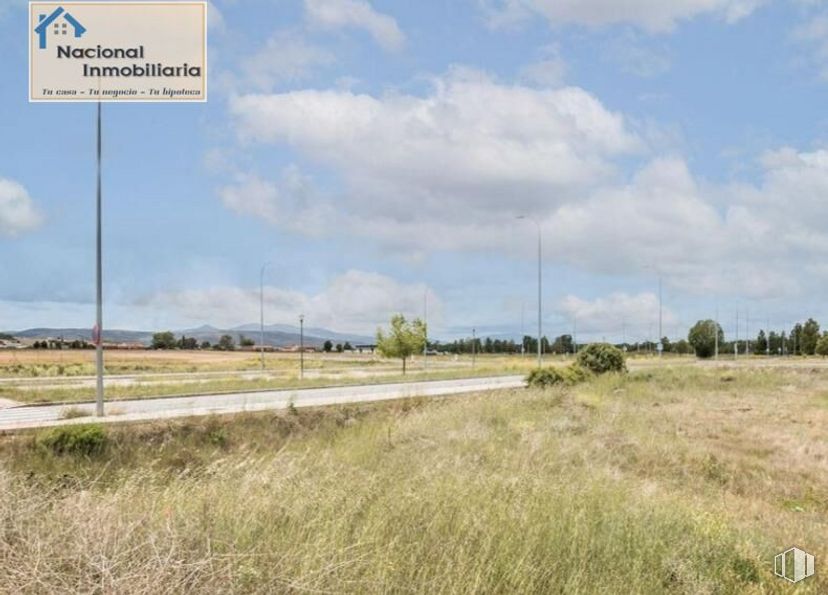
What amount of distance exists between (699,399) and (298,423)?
19.1 metres

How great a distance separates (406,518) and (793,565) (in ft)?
13.4

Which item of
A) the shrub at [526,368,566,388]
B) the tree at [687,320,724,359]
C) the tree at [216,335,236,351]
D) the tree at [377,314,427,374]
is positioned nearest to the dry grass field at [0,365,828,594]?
the shrub at [526,368,566,388]

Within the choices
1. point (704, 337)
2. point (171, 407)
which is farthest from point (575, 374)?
point (704, 337)

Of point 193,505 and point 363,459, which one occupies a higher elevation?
point 193,505

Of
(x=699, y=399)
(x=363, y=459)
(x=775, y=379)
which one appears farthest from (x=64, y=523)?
(x=775, y=379)

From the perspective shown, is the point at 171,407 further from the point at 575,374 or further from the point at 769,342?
the point at 769,342

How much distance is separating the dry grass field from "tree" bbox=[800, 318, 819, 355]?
133644 mm

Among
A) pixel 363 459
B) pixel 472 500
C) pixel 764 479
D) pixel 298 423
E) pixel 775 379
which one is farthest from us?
pixel 775 379

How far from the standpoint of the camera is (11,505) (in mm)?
5129

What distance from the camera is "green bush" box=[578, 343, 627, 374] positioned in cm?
4122

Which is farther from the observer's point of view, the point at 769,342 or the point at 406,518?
the point at 769,342

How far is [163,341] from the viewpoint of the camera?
97625mm

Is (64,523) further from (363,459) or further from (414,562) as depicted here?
(363,459)

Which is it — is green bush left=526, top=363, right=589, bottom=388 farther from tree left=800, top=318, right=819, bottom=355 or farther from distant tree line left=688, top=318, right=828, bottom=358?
tree left=800, top=318, right=819, bottom=355
